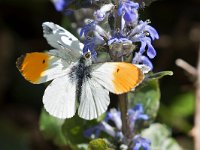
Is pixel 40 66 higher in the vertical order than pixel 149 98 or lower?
higher

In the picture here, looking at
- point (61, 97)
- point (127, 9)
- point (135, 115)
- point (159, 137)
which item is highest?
point (127, 9)

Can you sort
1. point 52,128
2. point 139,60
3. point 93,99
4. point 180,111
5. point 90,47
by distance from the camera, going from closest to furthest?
point 93,99
point 90,47
point 139,60
point 52,128
point 180,111

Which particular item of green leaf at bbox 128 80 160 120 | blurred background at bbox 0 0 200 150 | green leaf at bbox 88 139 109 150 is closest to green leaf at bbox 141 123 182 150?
green leaf at bbox 128 80 160 120

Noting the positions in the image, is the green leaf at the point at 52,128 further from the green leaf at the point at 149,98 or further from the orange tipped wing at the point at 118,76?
the orange tipped wing at the point at 118,76

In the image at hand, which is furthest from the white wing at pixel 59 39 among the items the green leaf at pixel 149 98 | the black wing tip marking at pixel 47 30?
the green leaf at pixel 149 98

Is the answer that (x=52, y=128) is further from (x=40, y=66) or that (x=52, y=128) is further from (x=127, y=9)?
(x=127, y=9)

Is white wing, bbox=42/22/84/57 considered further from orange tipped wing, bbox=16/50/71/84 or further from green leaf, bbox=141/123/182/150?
green leaf, bbox=141/123/182/150

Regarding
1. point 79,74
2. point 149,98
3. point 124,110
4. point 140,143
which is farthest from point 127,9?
point 149,98
